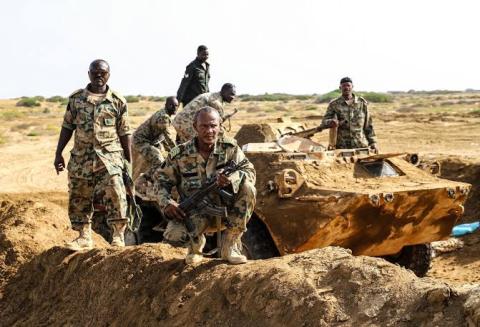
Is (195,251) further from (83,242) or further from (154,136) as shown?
(154,136)

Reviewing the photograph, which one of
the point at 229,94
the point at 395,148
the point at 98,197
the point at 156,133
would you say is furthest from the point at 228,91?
the point at 395,148

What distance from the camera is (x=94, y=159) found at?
6.76 meters

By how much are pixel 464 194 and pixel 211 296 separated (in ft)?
13.0

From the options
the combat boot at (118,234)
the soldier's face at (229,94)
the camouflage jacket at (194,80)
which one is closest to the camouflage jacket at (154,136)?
the soldier's face at (229,94)

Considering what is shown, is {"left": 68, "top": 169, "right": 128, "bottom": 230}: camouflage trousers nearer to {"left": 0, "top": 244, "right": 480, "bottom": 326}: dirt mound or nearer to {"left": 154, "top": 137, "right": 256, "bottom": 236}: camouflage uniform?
{"left": 0, "top": 244, "right": 480, "bottom": 326}: dirt mound

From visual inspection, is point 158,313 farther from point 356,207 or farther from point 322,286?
point 356,207

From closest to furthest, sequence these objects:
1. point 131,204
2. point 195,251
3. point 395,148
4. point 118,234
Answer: point 195,251 < point 118,234 < point 131,204 < point 395,148

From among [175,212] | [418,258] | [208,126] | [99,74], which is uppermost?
[99,74]

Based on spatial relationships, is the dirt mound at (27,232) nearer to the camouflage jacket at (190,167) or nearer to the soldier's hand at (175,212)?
the camouflage jacket at (190,167)

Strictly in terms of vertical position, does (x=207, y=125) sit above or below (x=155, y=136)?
above

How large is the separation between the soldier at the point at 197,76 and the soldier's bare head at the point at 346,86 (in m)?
2.30

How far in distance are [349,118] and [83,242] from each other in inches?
161

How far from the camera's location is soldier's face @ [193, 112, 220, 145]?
5512 mm

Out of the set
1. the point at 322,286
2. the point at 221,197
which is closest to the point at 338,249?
the point at 322,286
